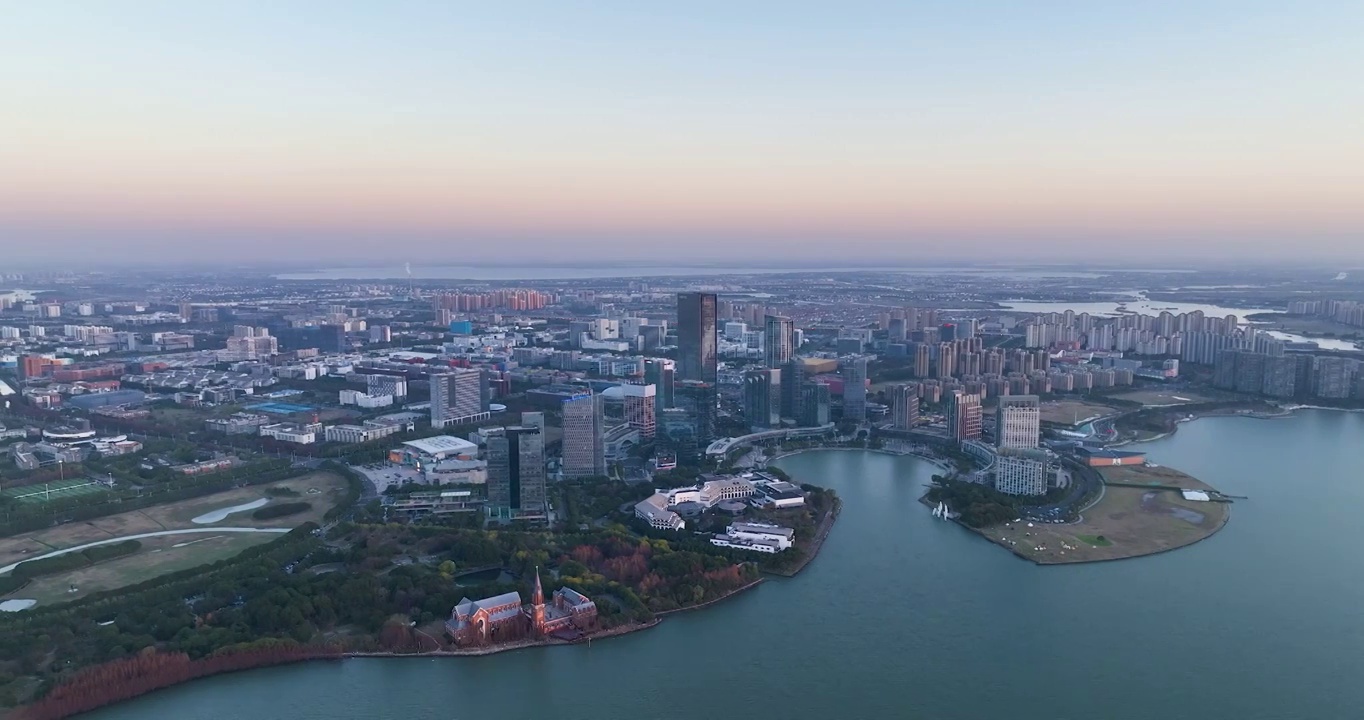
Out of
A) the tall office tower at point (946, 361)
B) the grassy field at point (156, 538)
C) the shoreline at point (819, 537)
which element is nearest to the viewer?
the grassy field at point (156, 538)

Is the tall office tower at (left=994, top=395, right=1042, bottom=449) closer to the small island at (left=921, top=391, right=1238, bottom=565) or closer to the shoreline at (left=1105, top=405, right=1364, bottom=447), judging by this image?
the small island at (left=921, top=391, right=1238, bottom=565)

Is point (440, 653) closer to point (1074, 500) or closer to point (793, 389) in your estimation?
point (1074, 500)

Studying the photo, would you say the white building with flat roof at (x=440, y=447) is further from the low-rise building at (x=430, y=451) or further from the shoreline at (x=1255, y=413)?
the shoreline at (x=1255, y=413)

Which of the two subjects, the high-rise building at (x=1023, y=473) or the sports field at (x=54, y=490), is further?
the sports field at (x=54, y=490)

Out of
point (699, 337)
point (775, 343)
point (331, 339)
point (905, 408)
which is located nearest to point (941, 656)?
point (905, 408)

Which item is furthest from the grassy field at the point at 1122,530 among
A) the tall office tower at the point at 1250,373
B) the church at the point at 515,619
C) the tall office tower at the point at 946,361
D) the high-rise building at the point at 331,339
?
the high-rise building at the point at 331,339

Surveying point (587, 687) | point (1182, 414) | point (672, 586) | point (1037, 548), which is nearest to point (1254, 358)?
point (1182, 414)

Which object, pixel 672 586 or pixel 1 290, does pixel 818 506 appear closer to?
pixel 672 586
